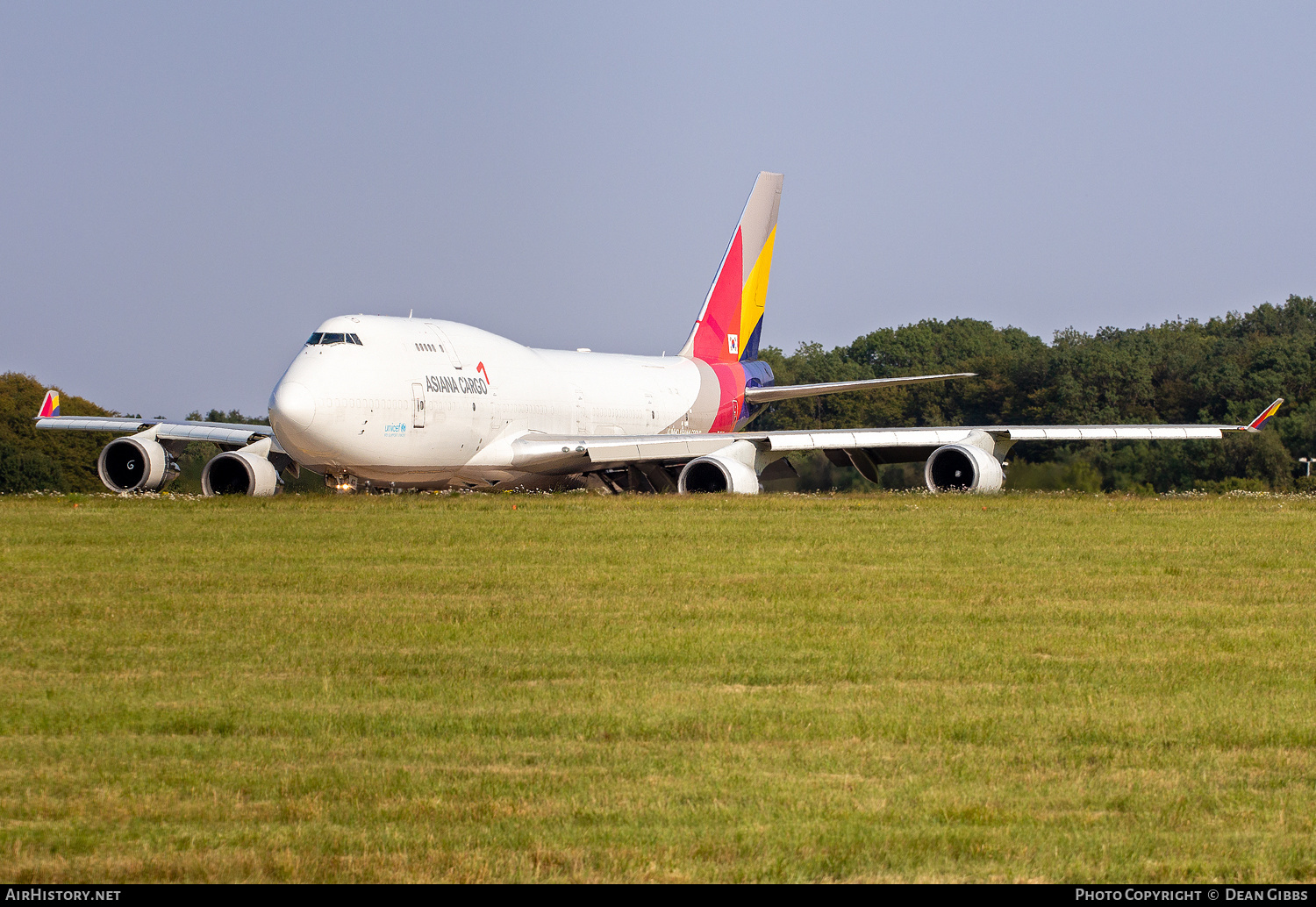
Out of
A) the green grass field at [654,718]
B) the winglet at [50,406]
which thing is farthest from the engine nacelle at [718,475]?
the winglet at [50,406]

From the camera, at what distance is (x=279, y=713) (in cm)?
702

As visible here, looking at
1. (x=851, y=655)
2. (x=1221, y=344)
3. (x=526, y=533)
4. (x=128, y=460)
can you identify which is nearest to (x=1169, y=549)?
(x=526, y=533)

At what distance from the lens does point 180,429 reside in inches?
1154

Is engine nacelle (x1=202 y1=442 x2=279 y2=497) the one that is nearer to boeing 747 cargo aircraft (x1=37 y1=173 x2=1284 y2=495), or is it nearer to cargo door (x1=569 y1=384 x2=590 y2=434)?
boeing 747 cargo aircraft (x1=37 y1=173 x2=1284 y2=495)

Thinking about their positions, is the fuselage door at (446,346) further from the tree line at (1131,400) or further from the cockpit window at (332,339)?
the tree line at (1131,400)

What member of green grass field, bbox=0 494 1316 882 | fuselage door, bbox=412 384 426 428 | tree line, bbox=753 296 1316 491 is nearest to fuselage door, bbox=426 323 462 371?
fuselage door, bbox=412 384 426 428

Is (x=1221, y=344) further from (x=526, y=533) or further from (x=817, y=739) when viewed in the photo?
(x=817, y=739)

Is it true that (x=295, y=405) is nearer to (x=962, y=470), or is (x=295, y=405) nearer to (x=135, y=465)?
(x=135, y=465)

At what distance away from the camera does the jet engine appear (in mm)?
25641

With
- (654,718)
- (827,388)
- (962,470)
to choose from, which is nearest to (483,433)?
(962,470)

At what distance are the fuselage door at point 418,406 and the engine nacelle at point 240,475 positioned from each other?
11.4ft

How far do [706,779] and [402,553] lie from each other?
9334mm

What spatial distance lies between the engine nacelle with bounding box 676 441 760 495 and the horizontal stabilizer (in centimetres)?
518

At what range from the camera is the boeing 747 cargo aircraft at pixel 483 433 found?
23.8 metres
